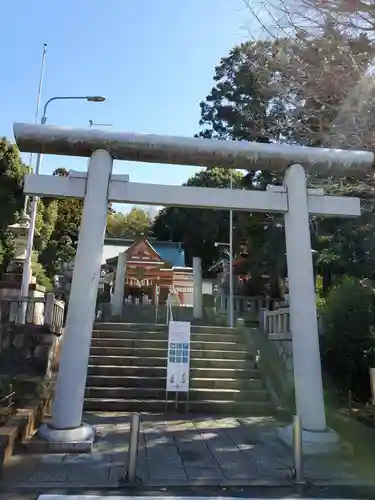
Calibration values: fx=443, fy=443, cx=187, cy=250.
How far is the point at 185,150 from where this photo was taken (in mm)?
7703

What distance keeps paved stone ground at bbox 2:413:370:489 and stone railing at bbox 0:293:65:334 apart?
369 centimetres

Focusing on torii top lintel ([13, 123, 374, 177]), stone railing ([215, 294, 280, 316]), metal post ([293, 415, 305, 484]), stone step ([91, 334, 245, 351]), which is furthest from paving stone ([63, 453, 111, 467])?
stone railing ([215, 294, 280, 316])

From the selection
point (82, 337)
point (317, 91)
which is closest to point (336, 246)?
point (317, 91)

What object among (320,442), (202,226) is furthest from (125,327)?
(202,226)

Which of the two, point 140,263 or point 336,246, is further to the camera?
point 140,263

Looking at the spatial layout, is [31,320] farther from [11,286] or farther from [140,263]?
[140,263]

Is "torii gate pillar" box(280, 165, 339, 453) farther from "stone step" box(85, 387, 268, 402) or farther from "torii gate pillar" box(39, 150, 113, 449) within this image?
"torii gate pillar" box(39, 150, 113, 449)

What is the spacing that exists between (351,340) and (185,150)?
6044mm

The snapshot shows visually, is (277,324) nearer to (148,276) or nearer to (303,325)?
(303,325)

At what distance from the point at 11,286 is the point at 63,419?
9.28m

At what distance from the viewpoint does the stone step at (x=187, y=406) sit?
9586 millimetres

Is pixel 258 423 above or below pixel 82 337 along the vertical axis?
below

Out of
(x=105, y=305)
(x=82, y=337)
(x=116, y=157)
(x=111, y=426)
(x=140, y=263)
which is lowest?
(x=111, y=426)

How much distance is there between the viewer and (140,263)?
2377 cm
